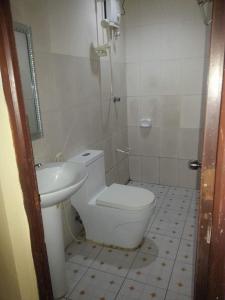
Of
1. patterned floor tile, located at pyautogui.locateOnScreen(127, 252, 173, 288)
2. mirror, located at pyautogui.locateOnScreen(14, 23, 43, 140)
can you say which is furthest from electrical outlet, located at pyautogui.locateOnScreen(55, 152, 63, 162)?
patterned floor tile, located at pyautogui.locateOnScreen(127, 252, 173, 288)

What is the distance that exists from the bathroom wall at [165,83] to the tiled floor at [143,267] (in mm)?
874

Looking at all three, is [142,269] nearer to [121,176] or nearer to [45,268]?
[45,268]

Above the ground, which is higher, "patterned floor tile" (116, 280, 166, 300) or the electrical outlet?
the electrical outlet

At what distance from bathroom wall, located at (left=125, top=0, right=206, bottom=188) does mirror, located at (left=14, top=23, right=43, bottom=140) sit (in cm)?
159

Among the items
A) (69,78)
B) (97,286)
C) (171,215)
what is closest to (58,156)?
(69,78)

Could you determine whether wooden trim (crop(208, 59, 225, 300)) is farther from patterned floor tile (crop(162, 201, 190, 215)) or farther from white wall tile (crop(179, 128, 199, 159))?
white wall tile (crop(179, 128, 199, 159))

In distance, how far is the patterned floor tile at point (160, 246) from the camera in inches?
76.0

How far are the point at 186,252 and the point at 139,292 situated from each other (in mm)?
552

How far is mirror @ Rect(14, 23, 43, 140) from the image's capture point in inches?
57.4

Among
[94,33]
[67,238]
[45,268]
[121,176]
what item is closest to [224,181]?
[45,268]

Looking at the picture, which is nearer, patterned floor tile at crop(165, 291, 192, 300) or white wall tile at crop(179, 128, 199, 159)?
patterned floor tile at crop(165, 291, 192, 300)

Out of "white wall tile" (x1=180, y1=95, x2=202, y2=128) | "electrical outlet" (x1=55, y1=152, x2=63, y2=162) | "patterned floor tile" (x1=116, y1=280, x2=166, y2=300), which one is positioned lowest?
"patterned floor tile" (x1=116, y1=280, x2=166, y2=300)

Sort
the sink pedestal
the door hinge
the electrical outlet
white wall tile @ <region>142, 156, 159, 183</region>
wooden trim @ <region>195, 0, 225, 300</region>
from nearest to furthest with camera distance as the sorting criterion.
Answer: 1. wooden trim @ <region>195, 0, 225, 300</region>
2. the door hinge
3. the sink pedestal
4. the electrical outlet
5. white wall tile @ <region>142, 156, 159, 183</region>

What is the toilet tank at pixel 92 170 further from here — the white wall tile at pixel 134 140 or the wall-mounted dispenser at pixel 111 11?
the wall-mounted dispenser at pixel 111 11
